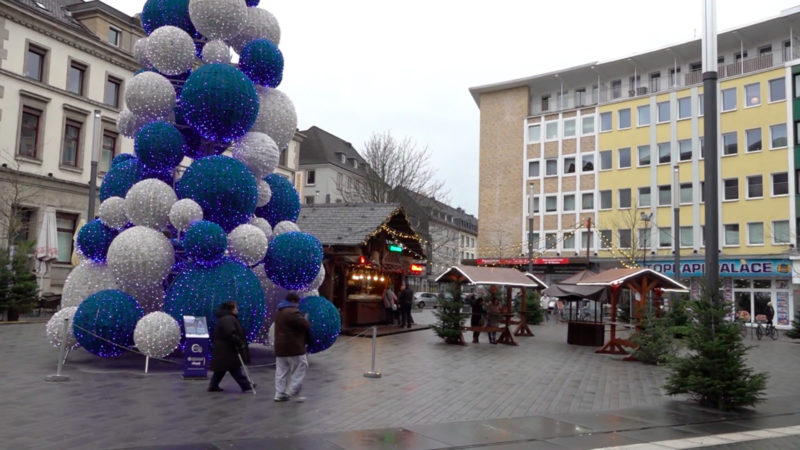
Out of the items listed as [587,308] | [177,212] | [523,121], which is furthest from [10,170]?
[523,121]

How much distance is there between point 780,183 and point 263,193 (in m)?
38.6

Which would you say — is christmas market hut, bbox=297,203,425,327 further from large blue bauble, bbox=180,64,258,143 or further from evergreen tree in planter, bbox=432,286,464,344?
large blue bauble, bbox=180,64,258,143

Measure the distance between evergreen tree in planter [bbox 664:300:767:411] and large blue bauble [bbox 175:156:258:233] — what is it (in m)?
Result: 8.20

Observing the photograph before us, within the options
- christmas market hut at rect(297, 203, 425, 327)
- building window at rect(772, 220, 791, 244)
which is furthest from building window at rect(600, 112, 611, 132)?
christmas market hut at rect(297, 203, 425, 327)

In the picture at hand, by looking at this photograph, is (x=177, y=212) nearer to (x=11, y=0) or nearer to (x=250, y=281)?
(x=250, y=281)

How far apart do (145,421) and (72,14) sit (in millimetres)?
34491

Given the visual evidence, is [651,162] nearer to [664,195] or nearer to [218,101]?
[664,195]

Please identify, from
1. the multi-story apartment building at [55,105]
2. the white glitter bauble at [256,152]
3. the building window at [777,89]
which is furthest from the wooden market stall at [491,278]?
the building window at [777,89]

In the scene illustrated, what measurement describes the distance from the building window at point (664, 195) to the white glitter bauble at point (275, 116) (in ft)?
126

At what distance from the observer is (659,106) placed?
155ft

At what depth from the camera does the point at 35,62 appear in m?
31.1

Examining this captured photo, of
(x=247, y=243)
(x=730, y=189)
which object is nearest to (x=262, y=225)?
(x=247, y=243)

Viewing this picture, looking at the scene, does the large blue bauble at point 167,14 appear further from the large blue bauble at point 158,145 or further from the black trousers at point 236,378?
the black trousers at point 236,378

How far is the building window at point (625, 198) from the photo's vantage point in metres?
48.4
